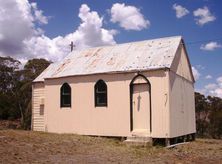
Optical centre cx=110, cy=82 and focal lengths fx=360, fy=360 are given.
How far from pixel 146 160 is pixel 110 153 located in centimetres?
188

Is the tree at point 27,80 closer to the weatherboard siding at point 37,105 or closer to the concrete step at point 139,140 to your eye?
the weatherboard siding at point 37,105

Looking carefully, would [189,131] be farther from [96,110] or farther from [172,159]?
[172,159]

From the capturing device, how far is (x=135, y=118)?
19.1 m

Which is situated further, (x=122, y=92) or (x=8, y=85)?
(x=8, y=85)

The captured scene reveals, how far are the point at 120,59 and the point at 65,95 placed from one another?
4.08 meters

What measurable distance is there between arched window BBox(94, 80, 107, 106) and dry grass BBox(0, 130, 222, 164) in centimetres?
290

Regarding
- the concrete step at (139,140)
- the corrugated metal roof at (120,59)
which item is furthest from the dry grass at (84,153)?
the corrugated metal roof at (120,59)

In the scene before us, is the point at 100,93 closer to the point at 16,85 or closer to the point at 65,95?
the point at 65,95

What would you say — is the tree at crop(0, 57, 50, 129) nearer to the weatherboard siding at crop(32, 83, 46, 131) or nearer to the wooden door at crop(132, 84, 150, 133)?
the weatherboard siding at crop(32, 83, 46, 131)

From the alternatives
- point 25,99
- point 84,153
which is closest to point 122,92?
point 84,153

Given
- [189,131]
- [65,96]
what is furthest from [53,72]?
[189,131]

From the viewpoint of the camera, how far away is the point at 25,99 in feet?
146

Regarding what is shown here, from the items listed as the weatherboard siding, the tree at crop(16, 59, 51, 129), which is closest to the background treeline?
the tree at crop(16, 59, 51, 129)

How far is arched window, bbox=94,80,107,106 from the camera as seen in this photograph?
20.2 m
